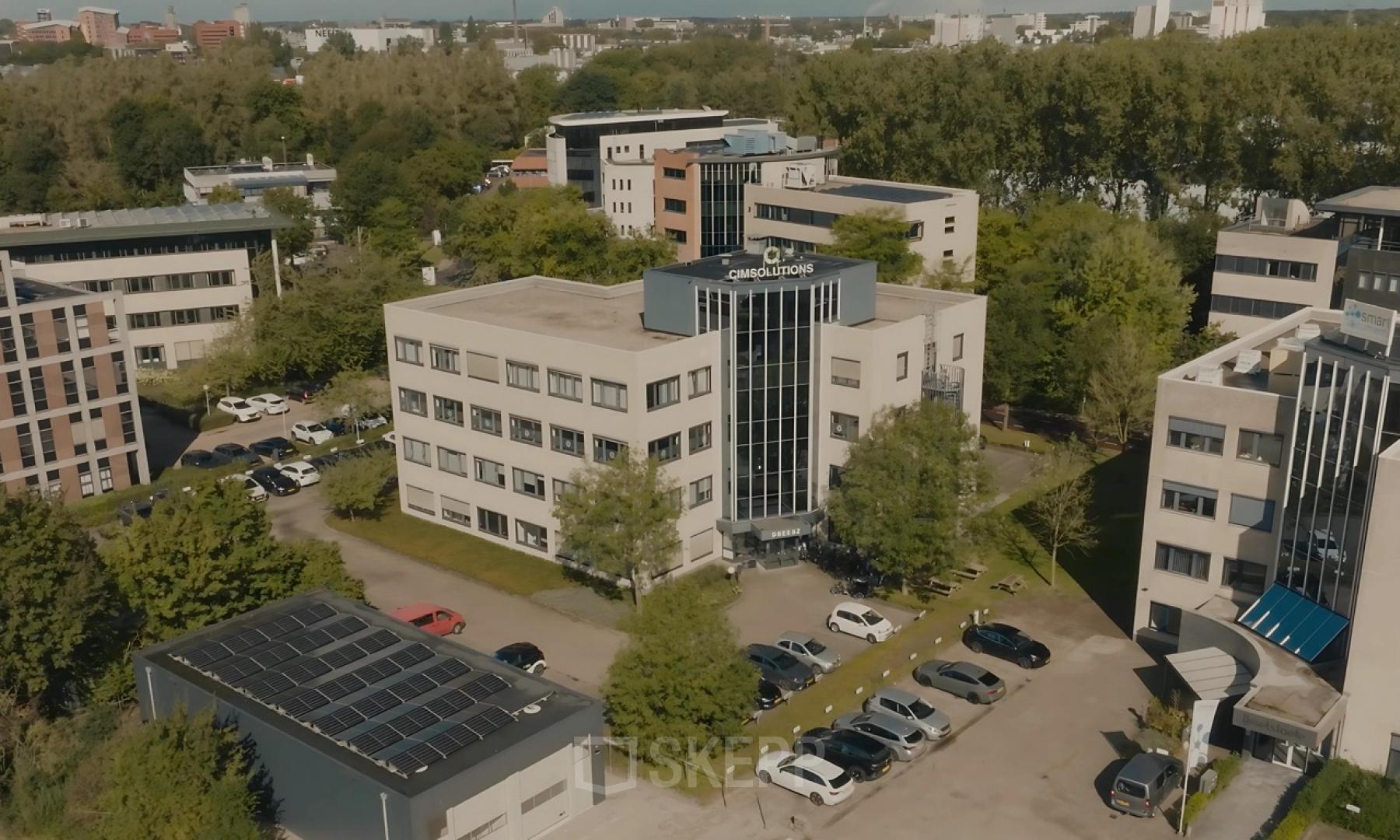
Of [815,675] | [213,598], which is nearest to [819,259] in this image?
[815,675]

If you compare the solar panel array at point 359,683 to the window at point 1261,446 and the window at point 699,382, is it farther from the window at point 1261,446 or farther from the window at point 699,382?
the window at point 1261,446

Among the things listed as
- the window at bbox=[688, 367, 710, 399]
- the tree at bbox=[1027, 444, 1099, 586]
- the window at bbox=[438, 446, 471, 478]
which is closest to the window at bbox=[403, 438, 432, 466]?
the window at bbox=[438, 446, 471, 478]

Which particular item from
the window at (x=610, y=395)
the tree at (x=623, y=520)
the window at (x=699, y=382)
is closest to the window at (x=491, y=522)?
the tree at (x=623, y=520)

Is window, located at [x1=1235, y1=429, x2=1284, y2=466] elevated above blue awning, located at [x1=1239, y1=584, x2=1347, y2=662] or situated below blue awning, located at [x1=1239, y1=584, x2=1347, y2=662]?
above

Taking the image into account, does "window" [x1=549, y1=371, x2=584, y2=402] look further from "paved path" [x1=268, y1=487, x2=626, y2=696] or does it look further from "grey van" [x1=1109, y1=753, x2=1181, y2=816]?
"grey van" [x1=1109, y1=753, x2=1181, y2=816]

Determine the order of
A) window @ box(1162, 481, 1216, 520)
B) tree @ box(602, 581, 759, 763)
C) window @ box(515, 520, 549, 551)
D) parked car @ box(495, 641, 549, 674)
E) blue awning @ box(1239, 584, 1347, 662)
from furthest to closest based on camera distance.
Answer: window @ box(515, 520, 549, 551) < parked car @ box(495, 641, 549, 674) < window @ box(1162, 481, 1216, 520) < blue awning @ box(1239, 584, 1347, 662) < tree @ box(602, 581, 759, 763)

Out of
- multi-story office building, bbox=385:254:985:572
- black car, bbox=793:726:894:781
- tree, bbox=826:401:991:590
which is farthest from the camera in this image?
multi-story office building, bbox=385:254:985:572

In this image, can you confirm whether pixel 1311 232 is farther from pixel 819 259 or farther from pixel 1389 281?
pixel 819 259
